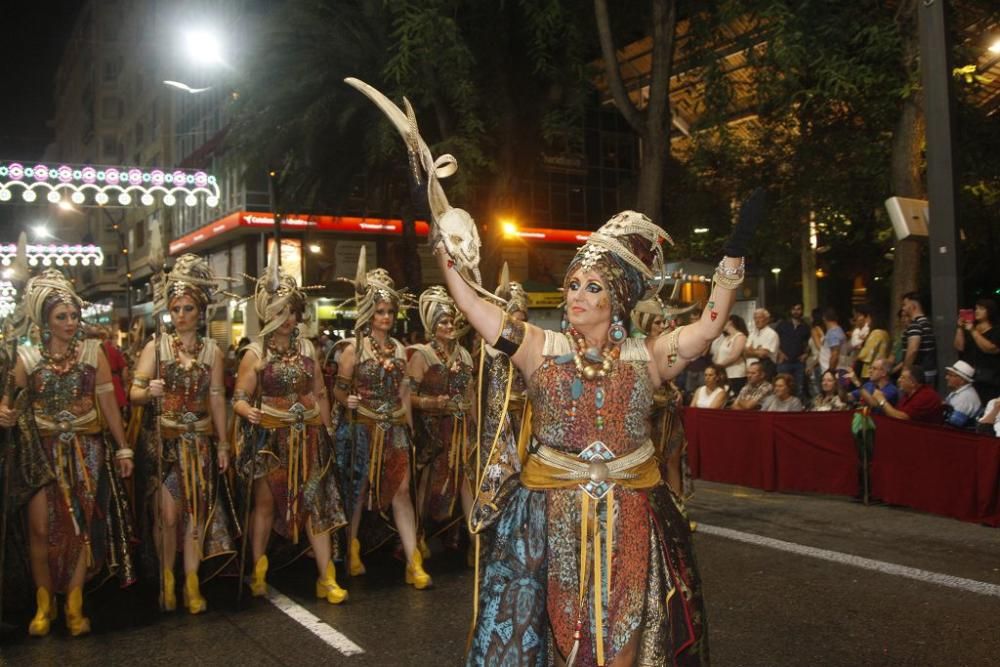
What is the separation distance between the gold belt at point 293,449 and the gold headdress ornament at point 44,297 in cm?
138

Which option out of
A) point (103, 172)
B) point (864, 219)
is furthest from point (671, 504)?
point (864, 219)

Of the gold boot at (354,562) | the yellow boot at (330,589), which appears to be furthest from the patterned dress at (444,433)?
the yellow boot at (330,589)

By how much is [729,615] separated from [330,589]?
8.45 ft

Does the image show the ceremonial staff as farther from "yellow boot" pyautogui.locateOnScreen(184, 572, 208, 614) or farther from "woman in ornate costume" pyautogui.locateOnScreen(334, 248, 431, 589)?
"woman in ornate costume" pyautogui.locateOnScreen(334, 248, 431, 589)

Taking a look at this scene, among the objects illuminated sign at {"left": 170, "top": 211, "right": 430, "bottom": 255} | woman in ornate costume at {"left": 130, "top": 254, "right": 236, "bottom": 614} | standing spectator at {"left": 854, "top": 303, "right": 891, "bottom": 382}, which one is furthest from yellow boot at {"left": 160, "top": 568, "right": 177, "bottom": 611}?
illuminated sign at {"left": 170, "top": 211, "right": 430, "bottom": 255}

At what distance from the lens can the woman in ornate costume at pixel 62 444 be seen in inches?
221

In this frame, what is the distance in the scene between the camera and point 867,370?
11516 millimetres

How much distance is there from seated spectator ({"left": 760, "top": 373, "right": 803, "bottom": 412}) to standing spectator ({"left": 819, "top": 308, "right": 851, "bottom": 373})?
68.2 inches

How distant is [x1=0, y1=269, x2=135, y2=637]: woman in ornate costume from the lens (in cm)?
560

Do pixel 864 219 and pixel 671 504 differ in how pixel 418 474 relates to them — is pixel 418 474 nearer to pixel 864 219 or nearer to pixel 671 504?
pixel 671 504

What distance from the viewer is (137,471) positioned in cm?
661

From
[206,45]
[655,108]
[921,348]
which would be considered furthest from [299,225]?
[921,348]

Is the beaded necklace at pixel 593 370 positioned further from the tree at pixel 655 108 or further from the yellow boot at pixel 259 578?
the tree at pixel 655 108

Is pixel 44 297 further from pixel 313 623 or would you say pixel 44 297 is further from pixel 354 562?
pixel 354 562
